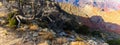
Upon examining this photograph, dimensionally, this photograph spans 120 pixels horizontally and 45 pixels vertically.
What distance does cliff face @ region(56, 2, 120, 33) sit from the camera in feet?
57.7

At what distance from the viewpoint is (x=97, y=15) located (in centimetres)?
1861

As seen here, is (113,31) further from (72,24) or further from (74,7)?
(72,24)

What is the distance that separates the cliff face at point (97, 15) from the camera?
57.7 ft

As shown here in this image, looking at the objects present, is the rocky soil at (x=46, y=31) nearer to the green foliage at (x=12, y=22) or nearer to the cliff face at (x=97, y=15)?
the green foliage at (x=12, y=22)

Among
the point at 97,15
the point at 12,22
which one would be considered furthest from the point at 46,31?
the point at 97,15

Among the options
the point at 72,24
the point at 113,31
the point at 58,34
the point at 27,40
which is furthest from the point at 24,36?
the point at 113,31

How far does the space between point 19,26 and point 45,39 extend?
48.2 inches

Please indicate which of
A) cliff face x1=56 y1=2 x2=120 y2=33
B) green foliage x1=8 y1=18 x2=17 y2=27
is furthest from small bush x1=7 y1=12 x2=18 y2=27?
cliff face x1=56 y1=2 x2=120 y2=33

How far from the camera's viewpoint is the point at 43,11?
35.7 ft

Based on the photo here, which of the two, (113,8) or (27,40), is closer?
(27,40)

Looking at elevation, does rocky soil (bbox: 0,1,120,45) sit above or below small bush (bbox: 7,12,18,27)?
below

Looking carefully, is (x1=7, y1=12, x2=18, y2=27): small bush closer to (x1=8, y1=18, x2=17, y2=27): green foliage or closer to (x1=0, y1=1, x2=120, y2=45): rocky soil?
(x1=8, y1=18, x2=17, y2=27): green foliage

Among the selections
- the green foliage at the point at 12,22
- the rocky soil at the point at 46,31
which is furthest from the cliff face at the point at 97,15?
the green foliage at the point at 12,22

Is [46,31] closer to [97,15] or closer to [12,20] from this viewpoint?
[12,20]
